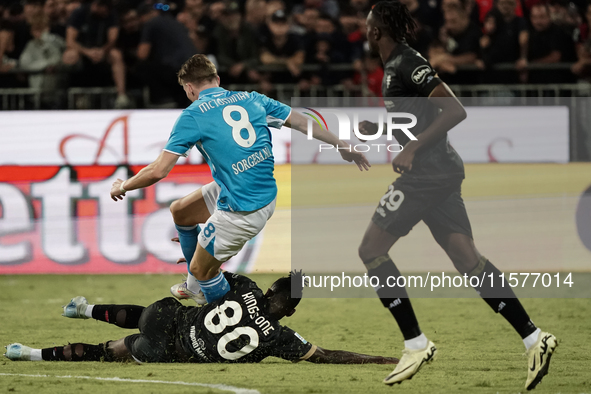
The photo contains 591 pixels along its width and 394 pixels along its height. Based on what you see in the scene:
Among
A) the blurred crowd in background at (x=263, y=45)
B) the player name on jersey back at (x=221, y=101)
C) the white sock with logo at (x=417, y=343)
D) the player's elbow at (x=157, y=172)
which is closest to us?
the white sock with logo at (x=417, y=343)

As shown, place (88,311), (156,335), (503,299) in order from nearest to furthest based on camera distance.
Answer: (503,299)
(156,335)
(88,311)

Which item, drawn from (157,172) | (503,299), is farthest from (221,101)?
(503,299)

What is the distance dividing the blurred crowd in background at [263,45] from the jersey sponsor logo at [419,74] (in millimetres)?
6501

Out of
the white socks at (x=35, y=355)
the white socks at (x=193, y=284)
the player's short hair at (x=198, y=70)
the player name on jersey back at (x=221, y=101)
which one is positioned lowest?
the white socks at (x=35, y=355)

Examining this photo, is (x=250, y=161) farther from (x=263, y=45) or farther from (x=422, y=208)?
(x=263, y=45)

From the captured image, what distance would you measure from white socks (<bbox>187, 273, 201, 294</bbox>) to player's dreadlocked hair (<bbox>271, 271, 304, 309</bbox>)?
81 centimetres

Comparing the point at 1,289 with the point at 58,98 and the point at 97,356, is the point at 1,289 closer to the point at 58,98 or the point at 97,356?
the point at 58,98

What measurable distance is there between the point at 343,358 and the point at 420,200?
4.66ft

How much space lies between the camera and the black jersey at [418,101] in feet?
17.8

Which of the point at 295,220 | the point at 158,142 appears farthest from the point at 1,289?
the point at 295,220

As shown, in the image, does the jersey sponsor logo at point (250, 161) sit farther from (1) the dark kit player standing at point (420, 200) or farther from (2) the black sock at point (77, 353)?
(2) the black sock at point (77, 353)

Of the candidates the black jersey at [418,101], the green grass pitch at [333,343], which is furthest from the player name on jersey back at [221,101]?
the green grass pitch at [333,343]

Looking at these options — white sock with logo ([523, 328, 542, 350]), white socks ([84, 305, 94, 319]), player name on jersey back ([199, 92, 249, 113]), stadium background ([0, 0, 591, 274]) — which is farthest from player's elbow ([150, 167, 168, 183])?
stadium background ([0, 0, 591, 274])

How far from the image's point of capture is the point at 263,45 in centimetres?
1248
